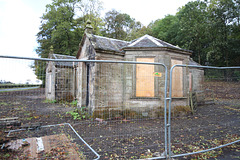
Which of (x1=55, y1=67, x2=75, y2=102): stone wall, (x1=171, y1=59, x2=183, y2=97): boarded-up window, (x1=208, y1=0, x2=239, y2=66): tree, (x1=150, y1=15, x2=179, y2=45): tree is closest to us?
(x1=55, y1=67, x2=75, y2=102): stone wall

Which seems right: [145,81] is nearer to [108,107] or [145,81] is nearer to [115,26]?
[108,107]

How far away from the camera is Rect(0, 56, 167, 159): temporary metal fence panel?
3.41 m

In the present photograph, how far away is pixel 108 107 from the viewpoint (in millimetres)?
6117

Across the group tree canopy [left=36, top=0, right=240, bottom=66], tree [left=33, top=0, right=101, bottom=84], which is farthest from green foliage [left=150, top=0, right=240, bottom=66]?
tree [left=33, top=0, right=101, bottom=84]

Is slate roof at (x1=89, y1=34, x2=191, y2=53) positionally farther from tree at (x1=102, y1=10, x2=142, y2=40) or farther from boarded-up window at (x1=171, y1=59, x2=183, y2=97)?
tree at (x1=102, y1=10, x2=142, y2=40)

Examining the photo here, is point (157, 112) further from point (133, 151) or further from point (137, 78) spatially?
point (133, 151)

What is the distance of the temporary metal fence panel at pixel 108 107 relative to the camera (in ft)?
11.2

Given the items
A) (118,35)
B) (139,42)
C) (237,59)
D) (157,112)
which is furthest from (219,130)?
(118,35)

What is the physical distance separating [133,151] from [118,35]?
30510 millimetres

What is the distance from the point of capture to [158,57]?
26.5 feet

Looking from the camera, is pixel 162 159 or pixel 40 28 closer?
pixel 162 159

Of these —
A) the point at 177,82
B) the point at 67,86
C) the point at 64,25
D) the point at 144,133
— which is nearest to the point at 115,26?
the point at 64,25

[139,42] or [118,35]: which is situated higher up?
[118,35]

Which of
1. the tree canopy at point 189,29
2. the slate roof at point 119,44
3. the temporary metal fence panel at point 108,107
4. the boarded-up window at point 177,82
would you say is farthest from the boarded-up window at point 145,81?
the tree canopy at point 189,29
